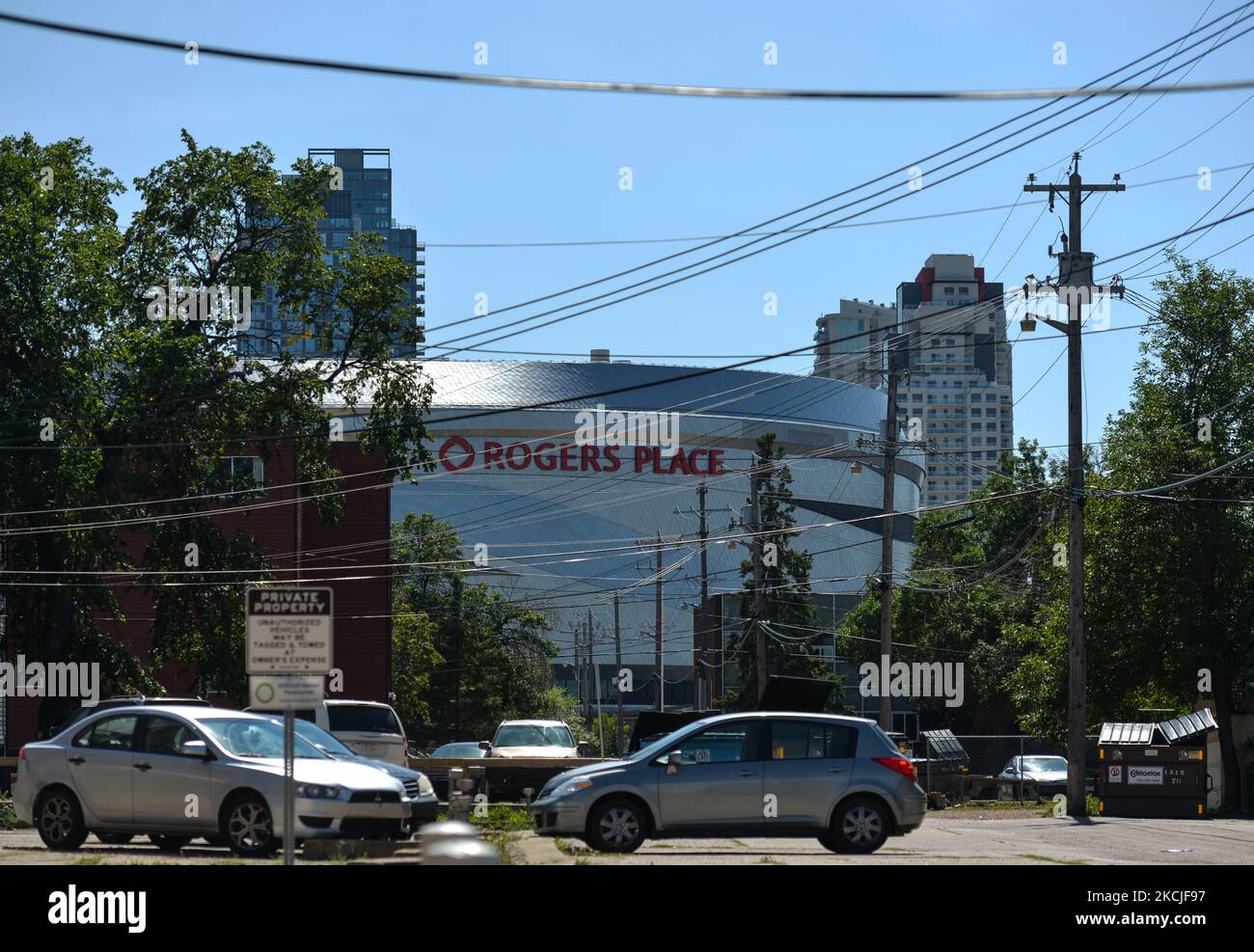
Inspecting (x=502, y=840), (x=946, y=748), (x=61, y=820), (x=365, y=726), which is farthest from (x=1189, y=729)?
(x=61, y=820)

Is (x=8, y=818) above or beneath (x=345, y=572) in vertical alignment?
beneath

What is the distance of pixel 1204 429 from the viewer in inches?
1455

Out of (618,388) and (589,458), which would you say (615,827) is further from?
(589,458)

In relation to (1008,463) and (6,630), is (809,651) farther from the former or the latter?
(6,630)

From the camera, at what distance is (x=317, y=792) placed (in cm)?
1523

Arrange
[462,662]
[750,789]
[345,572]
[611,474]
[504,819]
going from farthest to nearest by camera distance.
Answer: [611,474] → [462,662] → [345,572] → [504,819] → [750,789]

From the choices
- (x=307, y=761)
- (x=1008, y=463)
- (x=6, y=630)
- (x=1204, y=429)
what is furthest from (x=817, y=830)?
(x=1008, y=463)

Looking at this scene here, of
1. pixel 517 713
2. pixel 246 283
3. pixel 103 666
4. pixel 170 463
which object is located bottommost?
pixel 517 713

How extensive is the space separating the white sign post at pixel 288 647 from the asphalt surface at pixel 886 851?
309 centimetres

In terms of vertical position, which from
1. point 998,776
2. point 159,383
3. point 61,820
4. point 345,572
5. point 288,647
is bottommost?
point 998,776

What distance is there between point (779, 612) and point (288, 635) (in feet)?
196

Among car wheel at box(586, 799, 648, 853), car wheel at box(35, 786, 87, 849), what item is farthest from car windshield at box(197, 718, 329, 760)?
car wheel at box(586, 799, 648, 853)

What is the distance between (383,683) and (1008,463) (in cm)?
4786

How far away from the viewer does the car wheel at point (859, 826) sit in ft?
54.7
